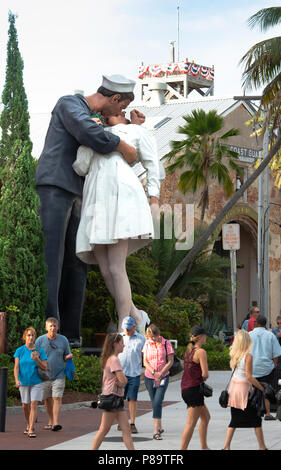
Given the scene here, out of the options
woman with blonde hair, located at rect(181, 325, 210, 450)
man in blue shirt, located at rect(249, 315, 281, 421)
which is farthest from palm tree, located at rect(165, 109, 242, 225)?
woman with blonde hair, located at rect(181, 325, 210, 450)

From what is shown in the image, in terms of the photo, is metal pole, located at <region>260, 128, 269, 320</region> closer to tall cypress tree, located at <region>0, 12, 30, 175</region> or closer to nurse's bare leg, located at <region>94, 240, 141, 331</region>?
tall cypress tree, located at <region>0, 12, 30, 175</region>

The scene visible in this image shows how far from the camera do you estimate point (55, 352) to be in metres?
12.1

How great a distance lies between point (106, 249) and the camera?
1472 cm

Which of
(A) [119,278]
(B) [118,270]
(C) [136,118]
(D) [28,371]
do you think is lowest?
(D) [28,371]

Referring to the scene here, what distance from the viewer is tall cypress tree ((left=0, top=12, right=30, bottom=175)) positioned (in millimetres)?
15805

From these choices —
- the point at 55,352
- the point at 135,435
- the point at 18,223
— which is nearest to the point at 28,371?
the point at 55,352

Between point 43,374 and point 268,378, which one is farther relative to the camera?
point 268,378

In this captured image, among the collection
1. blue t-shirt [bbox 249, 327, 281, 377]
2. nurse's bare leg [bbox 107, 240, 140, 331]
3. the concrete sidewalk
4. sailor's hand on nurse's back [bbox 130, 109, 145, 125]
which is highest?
sailor's hand on nurse's back [bbox 130, 109, 145, 125]

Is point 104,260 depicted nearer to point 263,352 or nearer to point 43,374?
point 263,352

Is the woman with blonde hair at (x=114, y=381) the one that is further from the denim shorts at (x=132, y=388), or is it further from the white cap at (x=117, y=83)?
the white cap at (x=117, y=83)

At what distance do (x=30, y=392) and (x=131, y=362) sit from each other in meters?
1.37

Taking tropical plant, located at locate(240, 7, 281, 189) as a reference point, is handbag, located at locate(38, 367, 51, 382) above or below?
below

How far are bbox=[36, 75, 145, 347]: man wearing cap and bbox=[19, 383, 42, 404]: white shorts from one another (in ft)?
11.4

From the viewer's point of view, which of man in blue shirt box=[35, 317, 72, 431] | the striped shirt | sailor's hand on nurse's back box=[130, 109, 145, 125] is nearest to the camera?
the striped shirt
